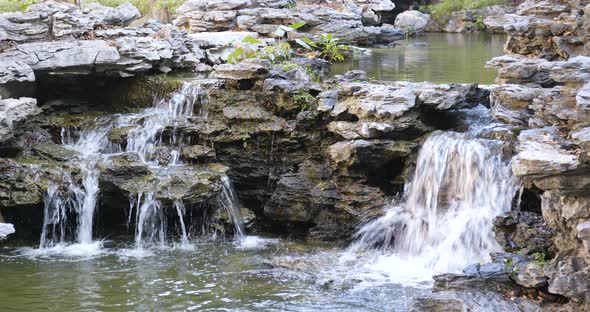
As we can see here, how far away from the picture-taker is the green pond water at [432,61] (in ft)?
51.8

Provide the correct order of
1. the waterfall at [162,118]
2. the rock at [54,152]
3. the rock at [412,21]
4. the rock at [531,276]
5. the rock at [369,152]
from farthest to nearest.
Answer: the rock at [412,21] < the waterfall at [162,118] < the rock at [54,152] < the rock at [369,152] < the rock at [531,276]

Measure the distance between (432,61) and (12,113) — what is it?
11460 mm

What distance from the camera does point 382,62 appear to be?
19.2m

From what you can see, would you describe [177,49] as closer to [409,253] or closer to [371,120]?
[371,120]

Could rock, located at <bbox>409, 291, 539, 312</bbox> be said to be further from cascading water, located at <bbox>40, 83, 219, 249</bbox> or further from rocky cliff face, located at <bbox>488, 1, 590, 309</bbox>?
cascading water, located at <bbox>40, 83, 219, 249</bbox>

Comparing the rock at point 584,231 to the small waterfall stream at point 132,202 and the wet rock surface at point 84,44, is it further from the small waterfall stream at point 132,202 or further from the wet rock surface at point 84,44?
the wet rock surface at point 84,44

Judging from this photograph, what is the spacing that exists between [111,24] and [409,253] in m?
9.64

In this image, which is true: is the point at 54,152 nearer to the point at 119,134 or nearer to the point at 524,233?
the point at 119,134

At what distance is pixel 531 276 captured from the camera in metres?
7.68

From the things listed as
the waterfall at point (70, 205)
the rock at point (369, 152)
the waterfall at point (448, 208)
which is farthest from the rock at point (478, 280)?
the waterfall at point (70, 205)

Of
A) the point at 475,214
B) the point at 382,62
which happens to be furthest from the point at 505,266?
the point at 382,62

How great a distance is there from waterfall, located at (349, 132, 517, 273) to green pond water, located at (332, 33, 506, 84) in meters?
4.27

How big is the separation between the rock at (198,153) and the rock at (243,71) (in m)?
1.67

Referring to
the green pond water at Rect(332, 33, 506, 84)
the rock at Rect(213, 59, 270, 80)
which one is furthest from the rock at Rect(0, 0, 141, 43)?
the green pond water at Rect(332, 33, 506, 84)
